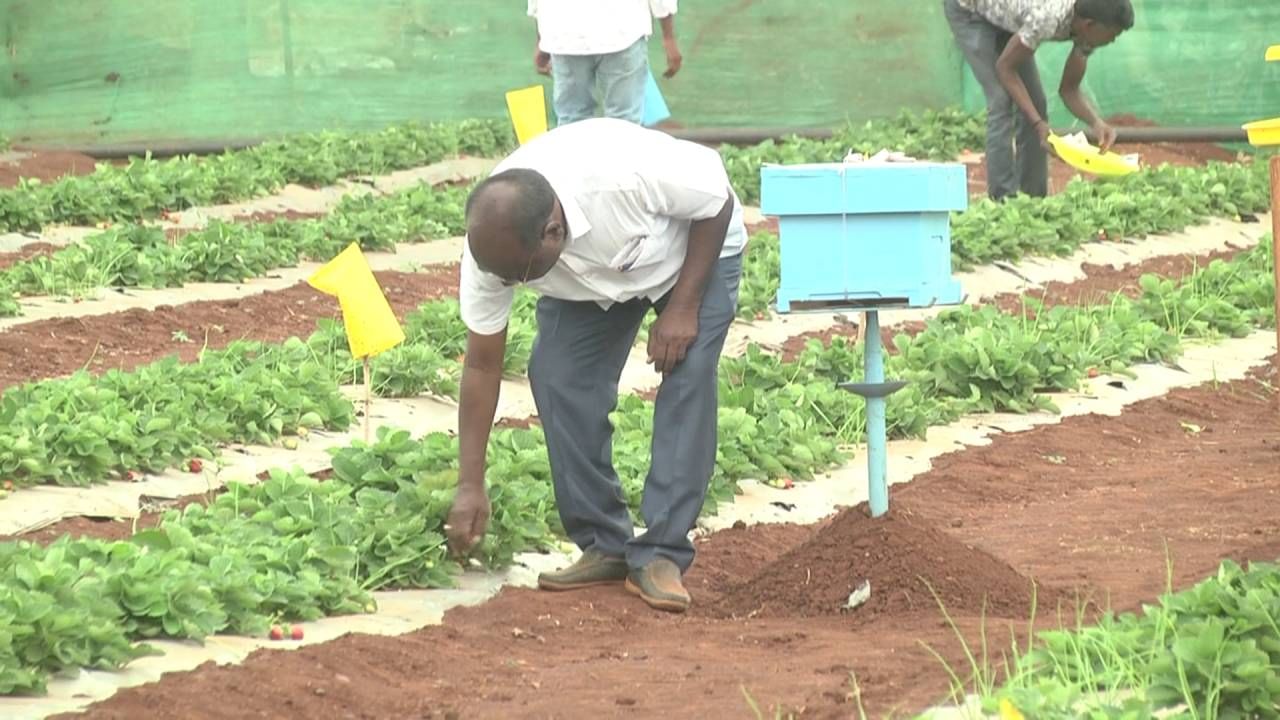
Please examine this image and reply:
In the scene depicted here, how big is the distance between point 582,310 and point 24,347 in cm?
369

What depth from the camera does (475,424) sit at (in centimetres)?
507

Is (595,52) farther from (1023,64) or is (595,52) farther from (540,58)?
(1023,64)

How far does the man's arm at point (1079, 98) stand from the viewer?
11.1 metres

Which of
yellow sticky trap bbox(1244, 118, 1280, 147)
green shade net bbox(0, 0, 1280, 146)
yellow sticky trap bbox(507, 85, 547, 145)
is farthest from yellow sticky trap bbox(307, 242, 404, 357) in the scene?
green shade net bbox(0, 0, 1280, 146)

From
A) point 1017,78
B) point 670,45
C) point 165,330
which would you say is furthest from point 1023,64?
point 165,330

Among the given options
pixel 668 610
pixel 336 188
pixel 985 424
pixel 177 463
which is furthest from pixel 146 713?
pixel 336 188

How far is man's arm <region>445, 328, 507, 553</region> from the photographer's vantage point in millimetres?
5004

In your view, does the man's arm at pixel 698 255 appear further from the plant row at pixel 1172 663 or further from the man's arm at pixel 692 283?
the plant row at pixel 1172 663

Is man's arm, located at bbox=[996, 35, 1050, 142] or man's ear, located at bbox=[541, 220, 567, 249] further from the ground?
man's ear, located at bbox=[541, 220, 567, 249]

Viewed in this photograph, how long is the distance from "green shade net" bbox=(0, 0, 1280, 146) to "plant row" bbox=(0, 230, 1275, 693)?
7.01 meters

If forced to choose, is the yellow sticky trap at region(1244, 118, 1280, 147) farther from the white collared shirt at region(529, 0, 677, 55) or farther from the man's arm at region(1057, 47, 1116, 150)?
the man's arm at region(1057, 47, 1116, 150)

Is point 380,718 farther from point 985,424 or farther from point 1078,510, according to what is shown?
point 985,424

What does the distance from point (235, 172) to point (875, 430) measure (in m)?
7.96

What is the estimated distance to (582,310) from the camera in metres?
5.22
